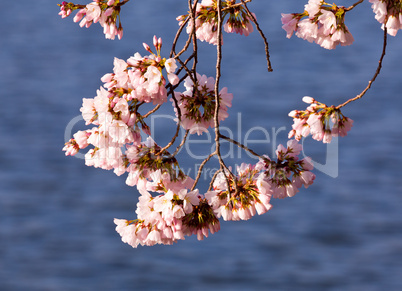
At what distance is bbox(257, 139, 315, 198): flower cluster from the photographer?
5.98 ft

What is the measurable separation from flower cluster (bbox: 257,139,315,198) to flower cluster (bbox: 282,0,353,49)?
0.89 ft

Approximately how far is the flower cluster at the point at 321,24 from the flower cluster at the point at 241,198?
14.5 inches

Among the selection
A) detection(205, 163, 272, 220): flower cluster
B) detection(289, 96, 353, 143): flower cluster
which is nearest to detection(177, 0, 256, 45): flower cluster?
detection(289, 96, 353, 143): flower cluster

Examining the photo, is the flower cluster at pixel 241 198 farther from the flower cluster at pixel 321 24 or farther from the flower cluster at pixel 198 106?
the flower cluster at pixel 321 24

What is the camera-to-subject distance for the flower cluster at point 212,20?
1.96 meters

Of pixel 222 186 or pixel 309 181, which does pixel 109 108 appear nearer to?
pixel 222 186

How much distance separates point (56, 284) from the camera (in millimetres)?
4758

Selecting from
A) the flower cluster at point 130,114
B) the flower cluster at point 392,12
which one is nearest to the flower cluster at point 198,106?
the flower cluster at point 130,114

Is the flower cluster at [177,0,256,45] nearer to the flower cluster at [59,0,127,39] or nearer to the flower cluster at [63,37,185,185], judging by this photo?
the flower cluster at [59,0,127,39]

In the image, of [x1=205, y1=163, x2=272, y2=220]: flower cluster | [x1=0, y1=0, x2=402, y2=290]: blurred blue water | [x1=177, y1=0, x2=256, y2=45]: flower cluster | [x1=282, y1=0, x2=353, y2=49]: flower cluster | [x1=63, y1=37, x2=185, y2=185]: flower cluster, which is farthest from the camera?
[x1=0, y1=0, x2=402, y2=290]: blurred blue water

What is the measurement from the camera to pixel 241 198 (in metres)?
1.70

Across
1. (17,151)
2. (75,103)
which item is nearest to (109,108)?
(17,151)

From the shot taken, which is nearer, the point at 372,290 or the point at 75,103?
the point at 372,290

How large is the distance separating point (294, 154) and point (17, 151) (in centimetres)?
477
